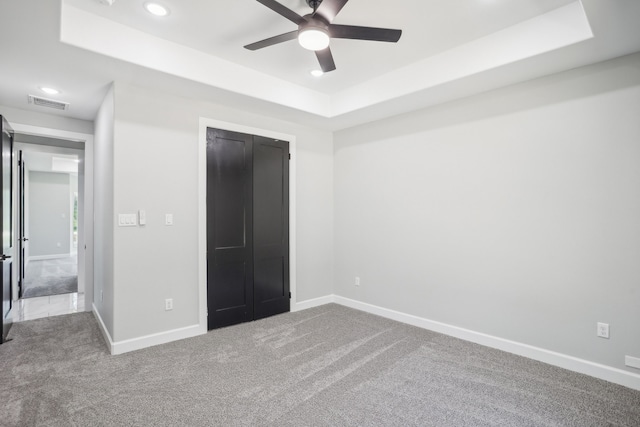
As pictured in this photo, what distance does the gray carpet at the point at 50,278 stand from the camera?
5398 mm

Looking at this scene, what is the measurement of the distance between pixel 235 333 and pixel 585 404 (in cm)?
304

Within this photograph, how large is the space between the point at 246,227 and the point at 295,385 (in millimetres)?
1968

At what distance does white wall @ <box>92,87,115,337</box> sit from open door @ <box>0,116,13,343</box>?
805mm

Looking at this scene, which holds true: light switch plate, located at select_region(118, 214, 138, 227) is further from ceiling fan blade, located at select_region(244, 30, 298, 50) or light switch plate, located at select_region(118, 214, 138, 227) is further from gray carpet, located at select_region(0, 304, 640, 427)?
ceiling fan blade, located at select_region(244, 30, 298, 50)

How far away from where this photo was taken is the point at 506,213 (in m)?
3.06

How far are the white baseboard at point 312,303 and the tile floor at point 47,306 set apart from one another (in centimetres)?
296

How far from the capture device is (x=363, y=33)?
2166 mm

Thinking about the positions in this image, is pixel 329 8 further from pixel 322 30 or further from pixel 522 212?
pixel 522 212

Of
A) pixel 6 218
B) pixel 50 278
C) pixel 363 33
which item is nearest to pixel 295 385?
pixel 363 33

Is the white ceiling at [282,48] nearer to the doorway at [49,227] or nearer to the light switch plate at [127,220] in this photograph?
the light switch plate at [127,220]

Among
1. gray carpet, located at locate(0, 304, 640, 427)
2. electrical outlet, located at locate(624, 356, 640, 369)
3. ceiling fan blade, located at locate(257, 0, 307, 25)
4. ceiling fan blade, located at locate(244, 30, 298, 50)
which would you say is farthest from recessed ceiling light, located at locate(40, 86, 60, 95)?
electrical outlet, located at locate(624, 356, 640, 369)

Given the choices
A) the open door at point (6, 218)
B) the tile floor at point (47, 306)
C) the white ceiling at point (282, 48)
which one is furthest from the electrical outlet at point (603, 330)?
the tile floor at point (47, 306)

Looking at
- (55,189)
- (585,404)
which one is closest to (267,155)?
(585,404)

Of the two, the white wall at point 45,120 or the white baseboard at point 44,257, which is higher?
the white wall at point 45,120
